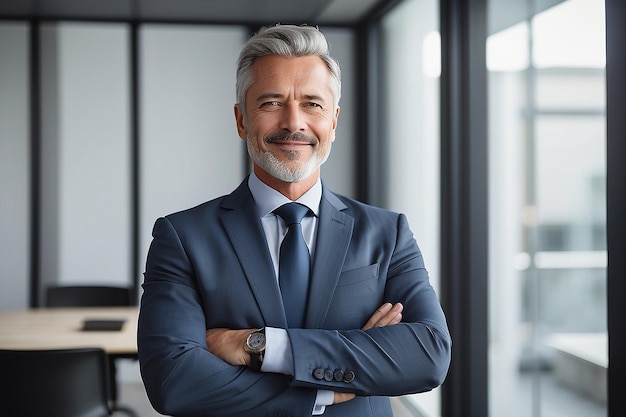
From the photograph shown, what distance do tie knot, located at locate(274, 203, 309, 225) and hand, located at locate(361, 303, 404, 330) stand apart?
27 cm

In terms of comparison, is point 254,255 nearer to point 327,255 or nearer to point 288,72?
point 327,255

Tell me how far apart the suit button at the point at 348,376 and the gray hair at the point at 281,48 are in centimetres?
60

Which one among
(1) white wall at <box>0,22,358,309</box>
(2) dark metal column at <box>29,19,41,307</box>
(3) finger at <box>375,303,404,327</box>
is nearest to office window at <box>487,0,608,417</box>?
(3) finger at <box>375,303,404,327</box>

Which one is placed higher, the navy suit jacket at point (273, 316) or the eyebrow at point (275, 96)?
the eyebrow at point (275, 96)

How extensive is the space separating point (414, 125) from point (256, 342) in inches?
142

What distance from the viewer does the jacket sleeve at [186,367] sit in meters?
1.65

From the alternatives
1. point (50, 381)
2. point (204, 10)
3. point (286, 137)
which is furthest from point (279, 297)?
point (204, 10)

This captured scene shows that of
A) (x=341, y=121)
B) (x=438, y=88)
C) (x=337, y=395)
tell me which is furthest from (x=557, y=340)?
(x=341, y=121)

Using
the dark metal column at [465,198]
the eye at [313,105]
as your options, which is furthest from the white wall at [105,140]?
the eye at [313,105]

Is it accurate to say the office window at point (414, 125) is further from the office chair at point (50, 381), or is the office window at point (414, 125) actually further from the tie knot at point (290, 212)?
the tie knot at point (290, 212)

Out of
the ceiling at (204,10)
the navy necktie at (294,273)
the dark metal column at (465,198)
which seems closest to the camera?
the navy necktie at (294,273)

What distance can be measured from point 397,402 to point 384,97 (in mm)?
2250

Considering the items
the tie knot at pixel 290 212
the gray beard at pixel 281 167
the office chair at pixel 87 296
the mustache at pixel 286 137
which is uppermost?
the mustache at pixel 286 137

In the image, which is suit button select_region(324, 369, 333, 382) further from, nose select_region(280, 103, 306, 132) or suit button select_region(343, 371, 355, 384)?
nose select_region(280, 103, 306, 132)
